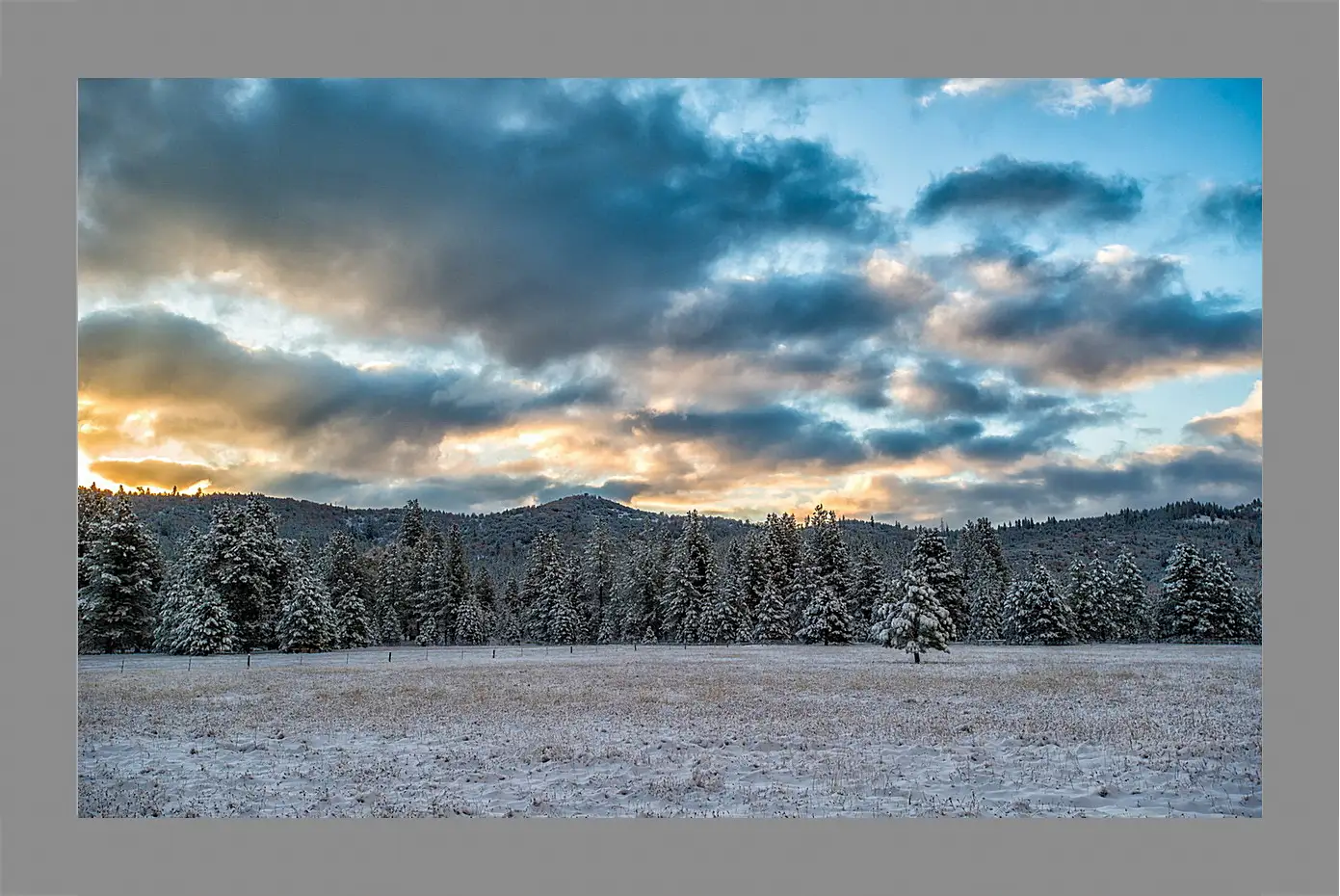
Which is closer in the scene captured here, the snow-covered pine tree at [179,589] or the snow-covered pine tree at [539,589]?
the snow-covered pine tree at [179,589]

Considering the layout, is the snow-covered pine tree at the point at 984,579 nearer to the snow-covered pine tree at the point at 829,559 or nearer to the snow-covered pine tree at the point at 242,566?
the snow-covered pine tree at the point at 829,559

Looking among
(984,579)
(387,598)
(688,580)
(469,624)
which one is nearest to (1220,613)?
(984,579)

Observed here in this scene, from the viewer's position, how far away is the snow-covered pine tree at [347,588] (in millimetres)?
55719

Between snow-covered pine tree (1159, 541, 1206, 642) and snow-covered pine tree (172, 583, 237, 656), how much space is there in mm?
46002

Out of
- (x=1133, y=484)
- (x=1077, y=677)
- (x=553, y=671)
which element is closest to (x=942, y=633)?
(x=1077, y=677)

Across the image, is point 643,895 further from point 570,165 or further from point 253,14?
point 253,14

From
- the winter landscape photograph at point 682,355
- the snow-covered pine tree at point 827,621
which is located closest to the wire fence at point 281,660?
the snow-covered pine tree at point 827,621

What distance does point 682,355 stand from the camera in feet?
60.5

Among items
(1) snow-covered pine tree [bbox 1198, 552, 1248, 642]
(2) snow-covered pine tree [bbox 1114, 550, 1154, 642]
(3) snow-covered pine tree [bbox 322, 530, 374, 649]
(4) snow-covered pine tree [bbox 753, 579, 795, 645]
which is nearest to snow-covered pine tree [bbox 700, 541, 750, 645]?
(4) snow-covered pine tree [bbox 753, 579, 795, 645]

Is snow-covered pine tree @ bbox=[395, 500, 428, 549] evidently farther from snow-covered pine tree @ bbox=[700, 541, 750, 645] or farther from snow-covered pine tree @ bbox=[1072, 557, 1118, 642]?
snow-covered pine tree @ bbox=[1072, 557, 1118, 642]

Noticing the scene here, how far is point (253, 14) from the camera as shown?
1302 cm

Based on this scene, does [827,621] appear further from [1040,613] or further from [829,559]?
[1040,613]

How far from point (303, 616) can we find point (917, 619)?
32707mm

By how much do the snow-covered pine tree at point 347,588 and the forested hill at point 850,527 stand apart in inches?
44.5
